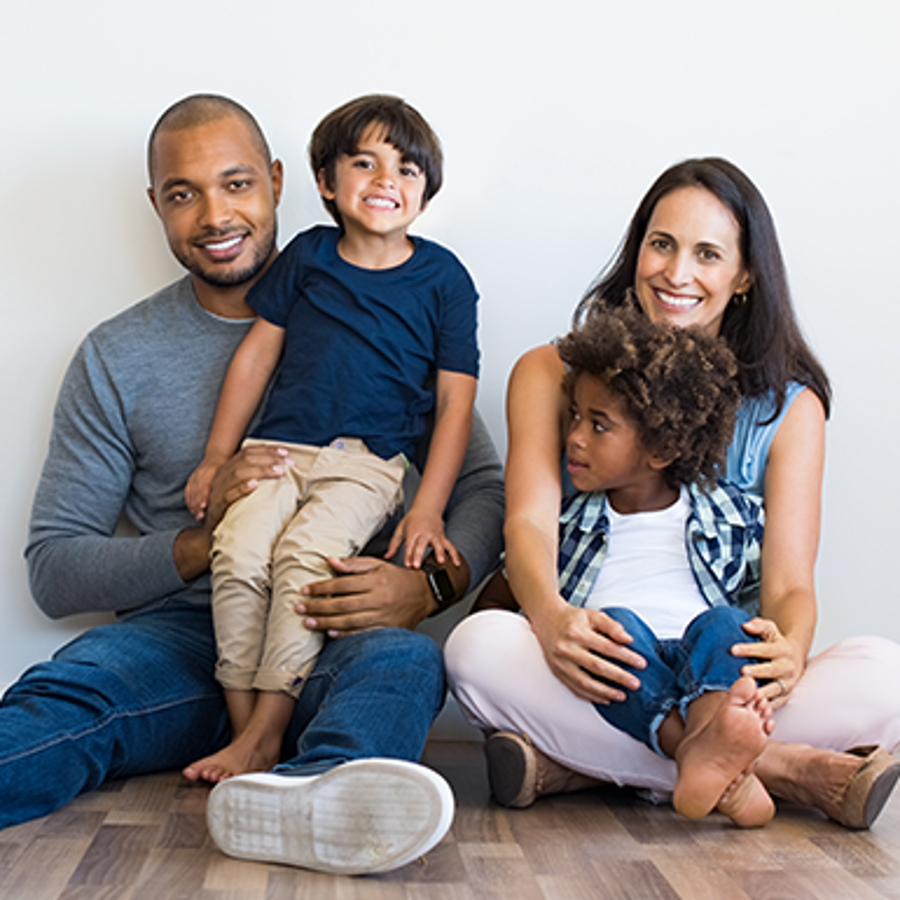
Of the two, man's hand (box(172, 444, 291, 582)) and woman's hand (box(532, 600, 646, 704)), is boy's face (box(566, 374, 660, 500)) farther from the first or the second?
man's hand (box(172, 444, 291, 582))

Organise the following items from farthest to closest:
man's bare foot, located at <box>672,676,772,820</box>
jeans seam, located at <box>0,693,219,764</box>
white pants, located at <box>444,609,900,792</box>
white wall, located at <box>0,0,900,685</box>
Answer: white wall, located at <box>0,0,900,685</box>
white pants, located at <box>444,609,900,792</box>
jeans seam, located at <box>0,693,219,764</box>
man's bare foot, located at <box>672,676,772,820</box>

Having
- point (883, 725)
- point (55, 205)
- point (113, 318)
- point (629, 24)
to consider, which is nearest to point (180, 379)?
point (113, 318)

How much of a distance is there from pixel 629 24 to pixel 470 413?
93 cm

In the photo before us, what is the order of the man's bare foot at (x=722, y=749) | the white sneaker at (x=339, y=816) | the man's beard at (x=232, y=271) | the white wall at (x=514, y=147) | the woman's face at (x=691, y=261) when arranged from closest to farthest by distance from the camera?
1. the white sneaker at (x=339, y=816)
2. the man's bare foot at (x=722, y=749)
3. the woman's face at (x=691, y=261)
4. the man's beard at (x=232, y=271)
5. the white wall at (x=514, y=147)

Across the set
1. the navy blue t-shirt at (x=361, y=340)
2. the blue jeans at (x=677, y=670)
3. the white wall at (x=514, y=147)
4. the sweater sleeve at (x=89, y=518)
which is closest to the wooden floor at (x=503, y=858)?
the blue jeans at (x=677, y=670)

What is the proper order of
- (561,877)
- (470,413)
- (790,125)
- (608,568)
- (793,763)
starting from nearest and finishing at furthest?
1. (561,877)
2. (793,763)
3. (608,568)
4. (470,413)
5. (790,125)

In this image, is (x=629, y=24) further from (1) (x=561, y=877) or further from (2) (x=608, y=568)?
(1) (x=561, y=877)

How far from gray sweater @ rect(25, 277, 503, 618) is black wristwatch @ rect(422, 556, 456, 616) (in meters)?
0.08

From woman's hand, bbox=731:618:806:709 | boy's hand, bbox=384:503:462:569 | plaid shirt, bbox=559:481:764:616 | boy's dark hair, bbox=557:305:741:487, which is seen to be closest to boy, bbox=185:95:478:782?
boy's hand, bbox=384:503:462:569

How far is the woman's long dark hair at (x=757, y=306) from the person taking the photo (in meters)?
1.81

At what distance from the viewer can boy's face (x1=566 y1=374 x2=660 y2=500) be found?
166cm

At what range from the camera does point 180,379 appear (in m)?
2.04

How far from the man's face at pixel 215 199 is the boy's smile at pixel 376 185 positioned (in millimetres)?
198

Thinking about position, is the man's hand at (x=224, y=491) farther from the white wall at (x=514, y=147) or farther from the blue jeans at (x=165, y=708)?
the white wall at (x=514, y=147)
